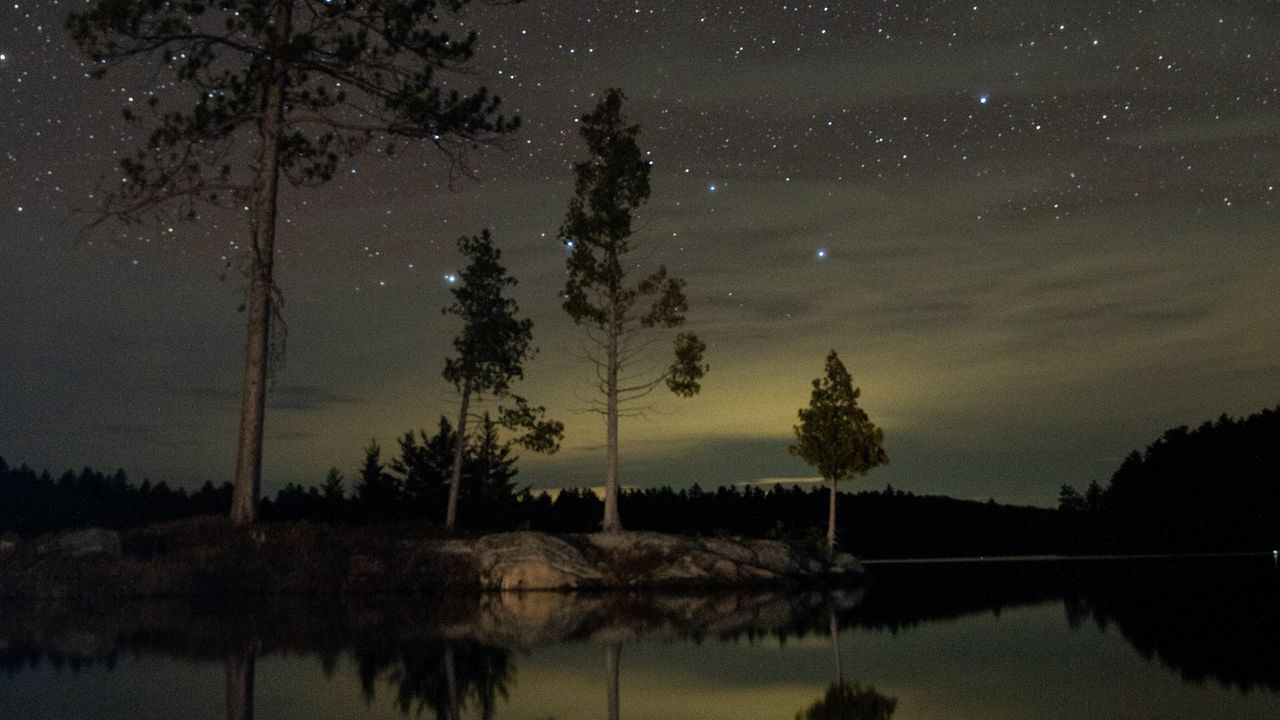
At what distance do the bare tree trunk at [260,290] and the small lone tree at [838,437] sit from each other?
24.0 meters

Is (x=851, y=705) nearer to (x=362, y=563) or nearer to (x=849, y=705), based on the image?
(x=849, y=705)

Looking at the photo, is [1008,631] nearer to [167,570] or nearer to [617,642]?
[617,642]

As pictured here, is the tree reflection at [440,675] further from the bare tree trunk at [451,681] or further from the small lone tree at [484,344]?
the small lone tree at [484,344]

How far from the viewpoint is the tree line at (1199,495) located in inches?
3499

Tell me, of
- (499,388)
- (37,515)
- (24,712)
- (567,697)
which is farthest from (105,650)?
(37,515)

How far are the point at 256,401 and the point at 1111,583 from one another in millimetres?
20749

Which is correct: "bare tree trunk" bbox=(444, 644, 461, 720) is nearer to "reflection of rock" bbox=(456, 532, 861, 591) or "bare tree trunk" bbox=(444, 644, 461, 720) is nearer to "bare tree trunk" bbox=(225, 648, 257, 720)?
"bare tree trunk" bbox=(225, 648, 257, 720)

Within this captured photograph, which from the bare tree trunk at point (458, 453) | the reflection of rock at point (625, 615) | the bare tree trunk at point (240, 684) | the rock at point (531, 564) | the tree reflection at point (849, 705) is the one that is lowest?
the reflection of rock at point (625, 615)

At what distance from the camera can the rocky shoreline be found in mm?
22703

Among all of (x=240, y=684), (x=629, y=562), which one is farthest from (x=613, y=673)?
(x=629, y=562)

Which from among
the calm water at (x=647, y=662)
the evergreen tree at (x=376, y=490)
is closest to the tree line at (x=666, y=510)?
the evergreen tree at (x=376, y=490)

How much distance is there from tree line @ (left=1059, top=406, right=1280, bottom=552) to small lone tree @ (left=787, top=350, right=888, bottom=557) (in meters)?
49.4

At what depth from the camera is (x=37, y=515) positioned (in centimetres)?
9000

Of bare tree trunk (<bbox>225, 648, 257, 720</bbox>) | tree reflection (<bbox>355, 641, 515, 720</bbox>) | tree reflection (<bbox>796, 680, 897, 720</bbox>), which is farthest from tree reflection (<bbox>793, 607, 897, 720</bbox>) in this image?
bare tree trunk (<bbox>225, 648, 257, 720</bbox>)
